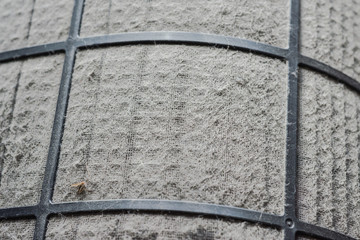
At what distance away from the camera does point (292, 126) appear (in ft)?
5.96

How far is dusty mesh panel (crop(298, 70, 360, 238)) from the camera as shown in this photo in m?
1.75

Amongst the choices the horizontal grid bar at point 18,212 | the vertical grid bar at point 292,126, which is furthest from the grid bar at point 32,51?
the vertical grid bar at point 292,126

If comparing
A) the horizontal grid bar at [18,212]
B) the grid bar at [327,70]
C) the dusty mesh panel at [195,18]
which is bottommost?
the horizontal grid bar at [18,212]

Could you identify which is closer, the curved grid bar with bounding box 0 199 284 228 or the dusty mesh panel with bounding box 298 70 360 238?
the curved grid bar with bounding box 0 199 284 228

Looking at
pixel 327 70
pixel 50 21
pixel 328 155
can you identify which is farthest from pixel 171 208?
pixel 50 21

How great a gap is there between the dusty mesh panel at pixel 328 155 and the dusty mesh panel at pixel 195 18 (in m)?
0.28

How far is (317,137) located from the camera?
72.7 inches

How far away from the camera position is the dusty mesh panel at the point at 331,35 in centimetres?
204

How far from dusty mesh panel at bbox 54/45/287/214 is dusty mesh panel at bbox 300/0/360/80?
25 centimetres

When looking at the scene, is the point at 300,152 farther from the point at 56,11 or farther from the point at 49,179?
the point at 56,11

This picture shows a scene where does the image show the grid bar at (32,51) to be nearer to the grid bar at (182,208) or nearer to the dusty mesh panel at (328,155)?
the grid bar at (182,208)

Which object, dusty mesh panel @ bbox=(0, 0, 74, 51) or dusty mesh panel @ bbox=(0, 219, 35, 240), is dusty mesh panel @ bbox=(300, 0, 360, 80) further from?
dusty mesh panel @ bbox=(0, 219, 35, 240)

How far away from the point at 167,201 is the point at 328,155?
736mm

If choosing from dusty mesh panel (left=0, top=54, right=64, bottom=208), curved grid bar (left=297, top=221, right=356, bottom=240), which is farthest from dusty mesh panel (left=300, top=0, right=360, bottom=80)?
dusty mesh panel (left=0, top=54, right=64, bottom=208)
